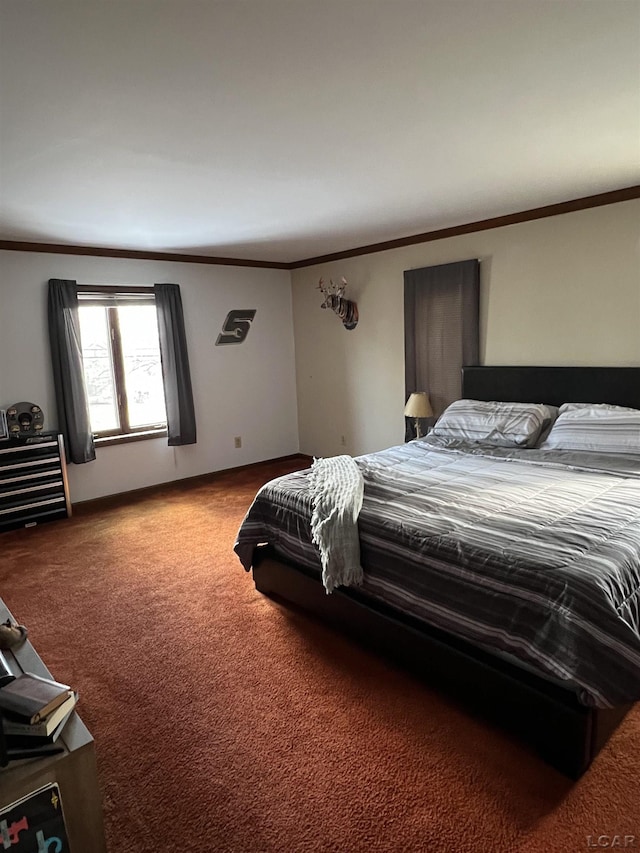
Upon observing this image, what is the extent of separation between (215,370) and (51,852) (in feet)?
14.6

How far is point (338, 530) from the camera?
232 centimetres

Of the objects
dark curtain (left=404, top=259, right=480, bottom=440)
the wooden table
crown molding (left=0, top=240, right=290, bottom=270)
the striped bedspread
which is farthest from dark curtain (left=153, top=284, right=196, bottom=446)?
the wooden table

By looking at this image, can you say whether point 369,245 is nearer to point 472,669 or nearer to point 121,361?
point 121,361

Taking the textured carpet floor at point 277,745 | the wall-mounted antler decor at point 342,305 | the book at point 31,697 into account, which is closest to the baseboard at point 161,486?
the textured carpet floor at point 277,745

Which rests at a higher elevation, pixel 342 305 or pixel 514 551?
pixel 342 305

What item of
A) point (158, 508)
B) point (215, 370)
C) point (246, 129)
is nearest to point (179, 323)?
point (215, 370)

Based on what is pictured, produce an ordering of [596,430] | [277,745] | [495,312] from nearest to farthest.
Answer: [277,745] < [596,430] < [495,312]

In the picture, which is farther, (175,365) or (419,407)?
(175,365)

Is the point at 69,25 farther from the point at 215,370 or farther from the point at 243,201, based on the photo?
the point at 215,370

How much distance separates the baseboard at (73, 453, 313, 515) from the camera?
181 inches

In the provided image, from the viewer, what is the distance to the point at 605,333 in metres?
3.47

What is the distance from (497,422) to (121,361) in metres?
3.37

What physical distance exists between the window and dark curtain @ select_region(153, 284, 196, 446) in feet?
0.42

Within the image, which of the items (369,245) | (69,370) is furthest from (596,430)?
(69,370)
